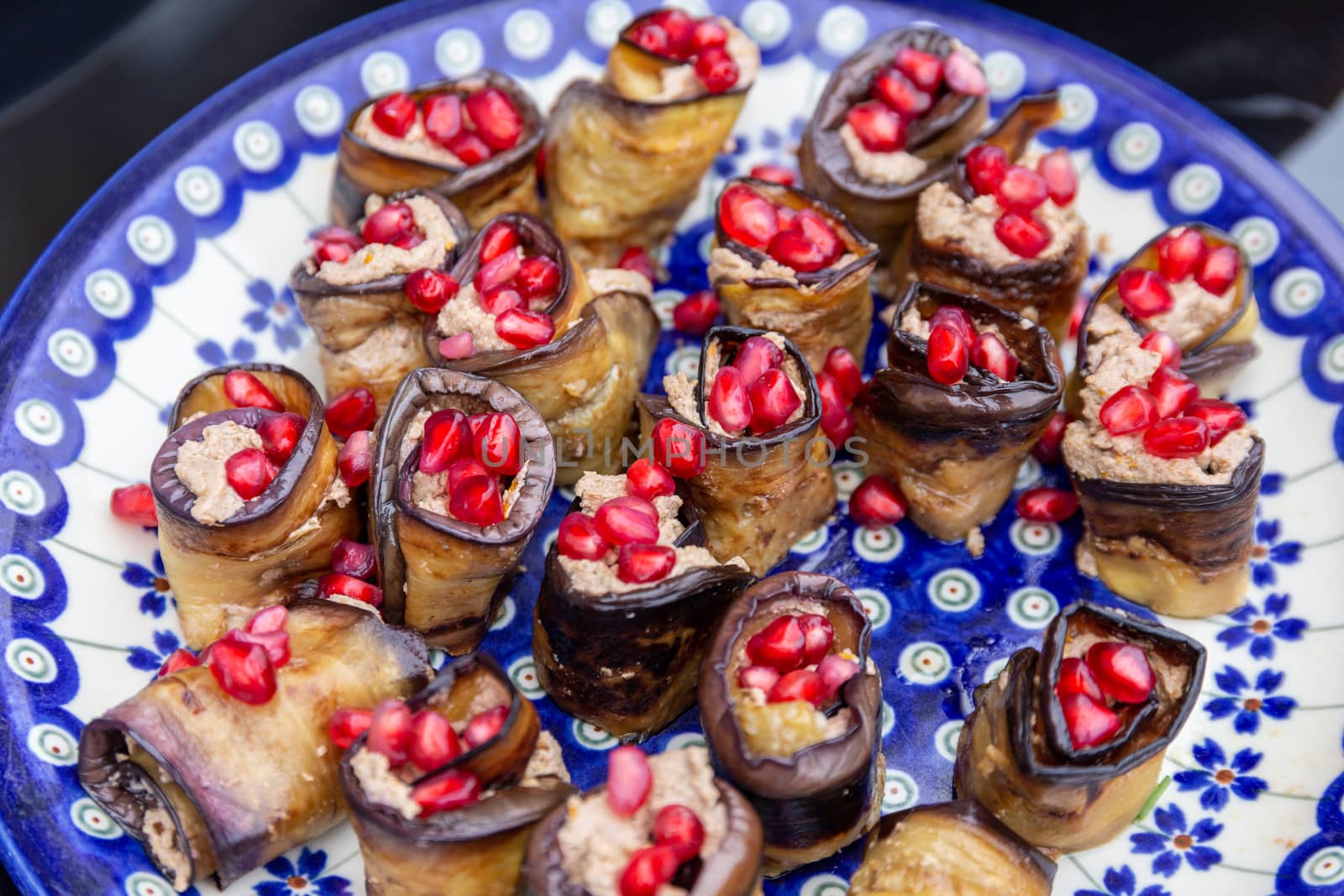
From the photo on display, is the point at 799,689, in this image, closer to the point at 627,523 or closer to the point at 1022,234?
the point at 627,523

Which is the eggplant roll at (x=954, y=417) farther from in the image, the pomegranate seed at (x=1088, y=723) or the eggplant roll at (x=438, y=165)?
the eggplant roll at (x=438, y=165)

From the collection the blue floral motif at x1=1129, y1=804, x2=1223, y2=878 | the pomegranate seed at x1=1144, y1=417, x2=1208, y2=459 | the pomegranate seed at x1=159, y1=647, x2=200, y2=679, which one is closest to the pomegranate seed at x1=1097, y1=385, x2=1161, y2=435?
the pomegranate seed at x1=1144, y1=417, x2=1208, y2=459

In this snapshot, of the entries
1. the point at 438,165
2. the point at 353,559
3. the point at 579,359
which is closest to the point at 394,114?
the point at 438,165

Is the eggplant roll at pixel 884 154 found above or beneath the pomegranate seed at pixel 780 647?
above

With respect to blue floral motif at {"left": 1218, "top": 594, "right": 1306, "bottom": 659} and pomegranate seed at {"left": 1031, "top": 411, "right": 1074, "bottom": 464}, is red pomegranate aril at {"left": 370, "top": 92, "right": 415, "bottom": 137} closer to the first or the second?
pomegranate seed at {"left": 1031, "top": 411, "right": 1074, "bottom": 464}

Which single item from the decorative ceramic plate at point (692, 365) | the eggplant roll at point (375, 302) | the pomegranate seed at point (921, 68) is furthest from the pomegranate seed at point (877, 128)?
the eggplant roll at point (375, 302)
